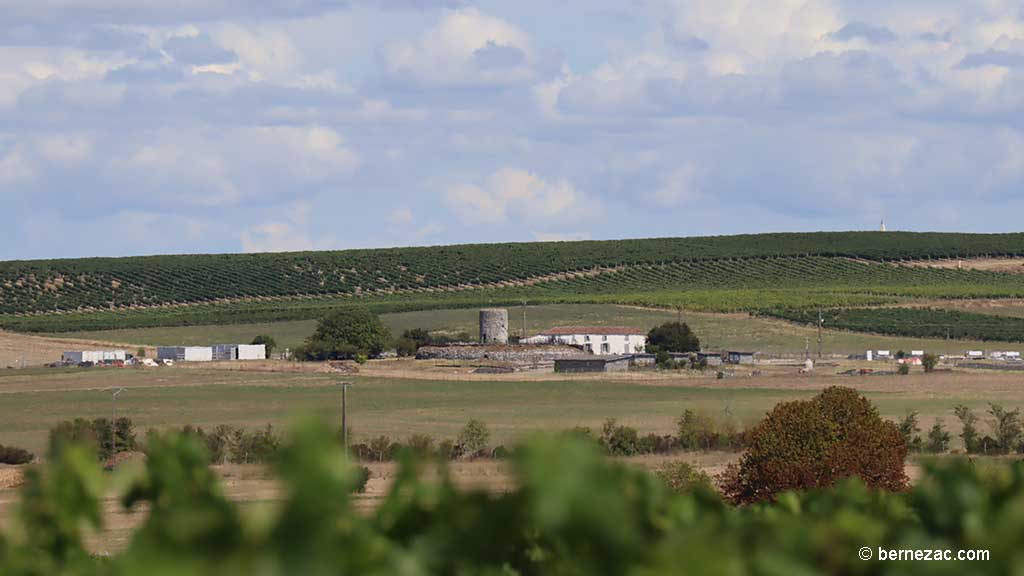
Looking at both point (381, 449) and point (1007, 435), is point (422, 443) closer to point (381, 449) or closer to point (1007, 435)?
point (381, 449)

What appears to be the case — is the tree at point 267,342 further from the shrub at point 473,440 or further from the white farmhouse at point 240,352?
the shrub at point 473,440

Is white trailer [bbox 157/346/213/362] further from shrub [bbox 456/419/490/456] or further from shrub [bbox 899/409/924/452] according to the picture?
shrub [bbox 899/409/924/452]

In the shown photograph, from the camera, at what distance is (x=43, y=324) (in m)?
153

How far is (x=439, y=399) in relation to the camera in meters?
82.8

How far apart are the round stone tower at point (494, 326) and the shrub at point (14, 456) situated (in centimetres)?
6385

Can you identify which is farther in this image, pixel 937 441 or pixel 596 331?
pixel 596 331

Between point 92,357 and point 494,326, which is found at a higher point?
point 494,326

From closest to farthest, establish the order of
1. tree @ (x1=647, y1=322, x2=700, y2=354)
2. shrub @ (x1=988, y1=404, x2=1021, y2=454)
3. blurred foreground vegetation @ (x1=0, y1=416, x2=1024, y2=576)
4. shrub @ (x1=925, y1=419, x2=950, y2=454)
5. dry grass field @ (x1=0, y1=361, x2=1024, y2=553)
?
blurred foreground vegetation @ (x1=0, y1=416, x2=1024, y2=576)
shrub @ (x1=925, y1=419, x2=950, y2=454)
shrub @ (x1=988, y1=404, x2=1021, y2=454)
dry grass field @ (x1=0, y1=361, x2=1024, y2=553)
tree @ (x1=647, y1=322, x2=700, y2=354)

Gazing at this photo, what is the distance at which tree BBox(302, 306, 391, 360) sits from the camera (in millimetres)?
110213

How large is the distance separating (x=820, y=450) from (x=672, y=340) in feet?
237

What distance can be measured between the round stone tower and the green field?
26015mm

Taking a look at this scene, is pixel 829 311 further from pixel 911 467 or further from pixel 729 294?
pixel 911 467

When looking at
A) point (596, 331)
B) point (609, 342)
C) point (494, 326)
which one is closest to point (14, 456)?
point (609, 342)

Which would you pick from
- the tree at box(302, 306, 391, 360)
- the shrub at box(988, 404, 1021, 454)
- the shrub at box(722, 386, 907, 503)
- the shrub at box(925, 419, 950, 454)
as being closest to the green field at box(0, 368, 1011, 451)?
the shrub at box(988, 404, 1021, 454)
